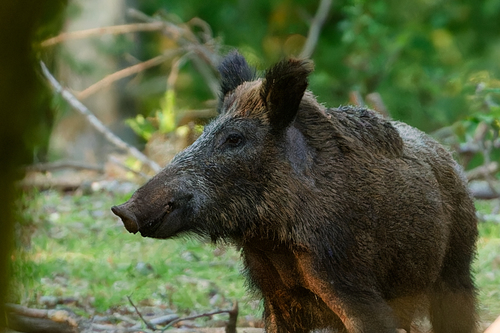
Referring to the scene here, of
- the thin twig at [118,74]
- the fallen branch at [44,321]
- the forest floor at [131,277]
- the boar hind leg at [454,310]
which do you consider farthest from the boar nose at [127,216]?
the thin twig at [118,74]

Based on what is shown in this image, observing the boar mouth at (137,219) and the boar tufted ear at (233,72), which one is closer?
the boar mouth at (137,219)

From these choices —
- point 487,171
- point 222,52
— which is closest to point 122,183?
point 222,52

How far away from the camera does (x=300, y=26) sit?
13.5 metres

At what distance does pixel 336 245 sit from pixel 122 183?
22.4 ft

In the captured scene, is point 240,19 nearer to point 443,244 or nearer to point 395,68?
point 395,68

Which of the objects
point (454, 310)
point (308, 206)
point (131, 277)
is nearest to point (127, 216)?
point (308, 206)

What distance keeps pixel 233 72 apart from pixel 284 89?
65 centimetres

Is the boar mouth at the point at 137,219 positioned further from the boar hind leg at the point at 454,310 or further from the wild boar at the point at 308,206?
the boar hind leg at the point at 454,310

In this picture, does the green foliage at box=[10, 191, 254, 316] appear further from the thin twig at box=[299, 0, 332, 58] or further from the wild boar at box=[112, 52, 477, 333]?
the thin twig at box=[299, 0, 332, 58]

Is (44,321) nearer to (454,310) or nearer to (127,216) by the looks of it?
(127,216)

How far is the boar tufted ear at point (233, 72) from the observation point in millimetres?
3916

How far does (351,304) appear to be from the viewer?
3.29 m

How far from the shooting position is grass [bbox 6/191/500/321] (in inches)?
208

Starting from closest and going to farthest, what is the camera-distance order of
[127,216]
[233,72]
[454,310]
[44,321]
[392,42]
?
1. [127,216]
2. [44,321]
3. [233,72]
4. [454,310]
5. [392,42]
